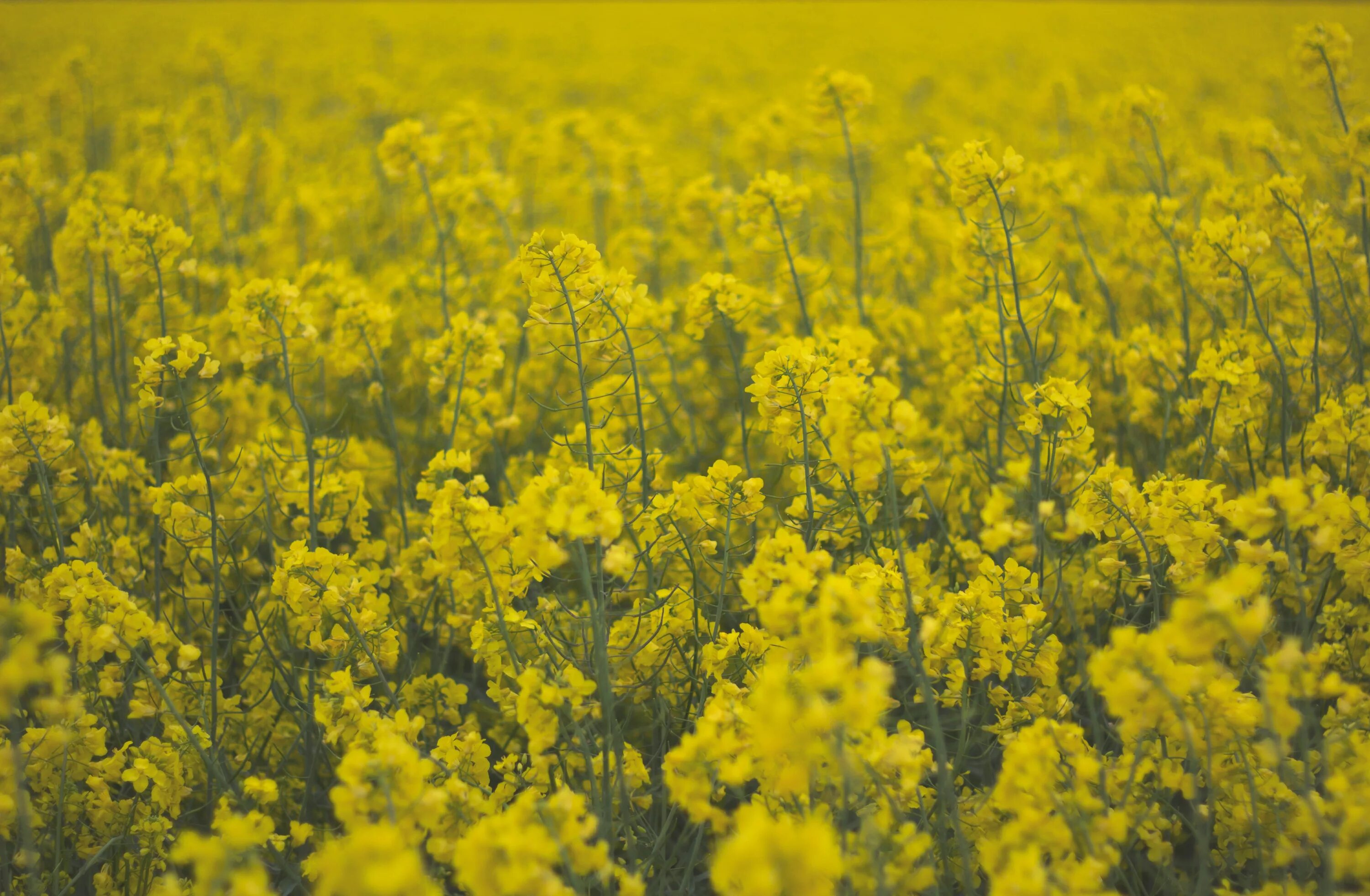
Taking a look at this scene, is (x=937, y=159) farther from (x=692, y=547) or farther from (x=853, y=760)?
(x=853, y=760)

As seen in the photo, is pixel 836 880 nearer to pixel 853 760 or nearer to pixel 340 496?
pixel 853 760

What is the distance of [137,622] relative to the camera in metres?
2.21

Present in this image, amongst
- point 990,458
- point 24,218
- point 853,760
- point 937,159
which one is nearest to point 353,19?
point 24,218

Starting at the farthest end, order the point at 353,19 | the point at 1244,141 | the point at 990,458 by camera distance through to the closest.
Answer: the point at 353,19
the point at 1244,141
the point at 990,458

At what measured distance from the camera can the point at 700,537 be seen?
8.43 feet

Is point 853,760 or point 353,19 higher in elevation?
point 353,19

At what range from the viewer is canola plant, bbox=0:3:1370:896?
5.70ft

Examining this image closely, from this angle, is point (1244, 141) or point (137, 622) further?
point (1244, 141)

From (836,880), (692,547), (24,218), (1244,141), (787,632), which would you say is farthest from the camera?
(24,218)

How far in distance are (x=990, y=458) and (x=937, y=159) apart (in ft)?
5.02

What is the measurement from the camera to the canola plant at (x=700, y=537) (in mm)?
1736

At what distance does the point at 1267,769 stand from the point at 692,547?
159 centimetres

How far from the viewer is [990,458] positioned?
3209 mm

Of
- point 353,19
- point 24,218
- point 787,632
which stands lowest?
point 787,632
